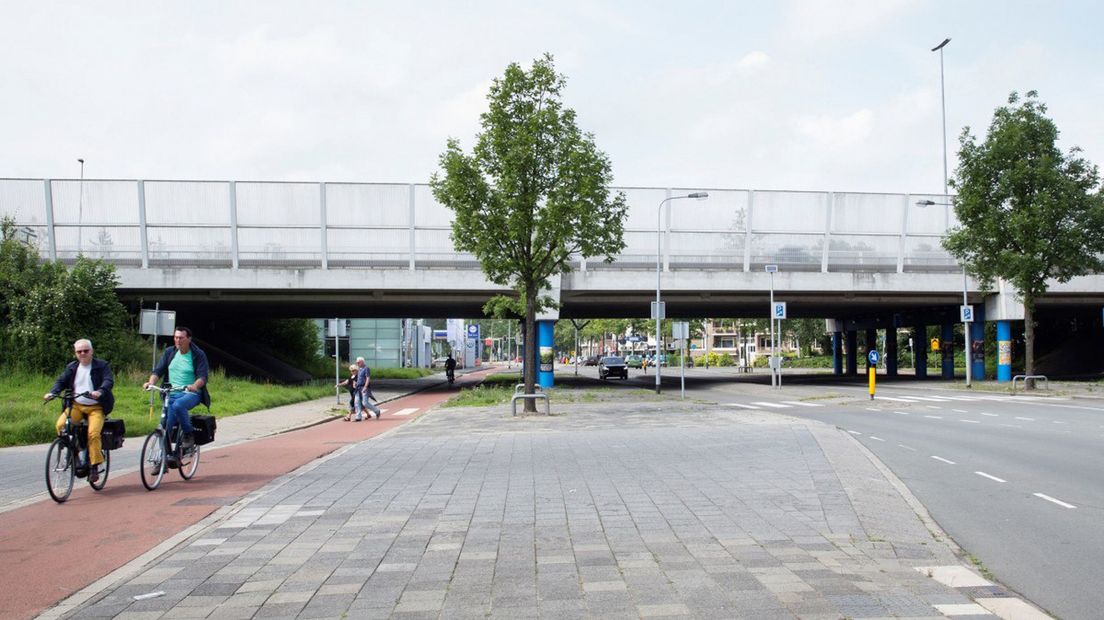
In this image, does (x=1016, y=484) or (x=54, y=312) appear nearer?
(x=1016, y=484)

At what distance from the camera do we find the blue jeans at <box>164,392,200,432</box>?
9.47 metres

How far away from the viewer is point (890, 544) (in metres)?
6.09

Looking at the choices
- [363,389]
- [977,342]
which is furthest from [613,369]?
[363,389]

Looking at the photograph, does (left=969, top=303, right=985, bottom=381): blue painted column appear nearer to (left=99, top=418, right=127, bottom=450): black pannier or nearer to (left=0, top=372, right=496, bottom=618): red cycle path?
(left=0, top=372, right=496, bottom=618): red cycle path

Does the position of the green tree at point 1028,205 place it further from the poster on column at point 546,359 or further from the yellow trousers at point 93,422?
the yellow trousers at point 93,422

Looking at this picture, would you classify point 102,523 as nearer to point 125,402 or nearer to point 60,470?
point 60,470

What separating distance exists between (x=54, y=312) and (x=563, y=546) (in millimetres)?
27668

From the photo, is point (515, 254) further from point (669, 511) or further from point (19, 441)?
point (669, 511)

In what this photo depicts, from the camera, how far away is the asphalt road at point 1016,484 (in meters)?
5.57

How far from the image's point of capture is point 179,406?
9508mm

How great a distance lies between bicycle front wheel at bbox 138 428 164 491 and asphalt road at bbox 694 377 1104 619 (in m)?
7.81

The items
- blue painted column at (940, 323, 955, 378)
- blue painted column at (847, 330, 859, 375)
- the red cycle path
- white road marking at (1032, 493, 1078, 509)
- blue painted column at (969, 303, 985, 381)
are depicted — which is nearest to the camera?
the red cycle path

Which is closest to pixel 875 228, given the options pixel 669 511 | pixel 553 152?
pixel 553 152

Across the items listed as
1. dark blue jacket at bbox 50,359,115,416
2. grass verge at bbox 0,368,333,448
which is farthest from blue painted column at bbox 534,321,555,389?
dark blue jacket at bbox 50,359,115,416
